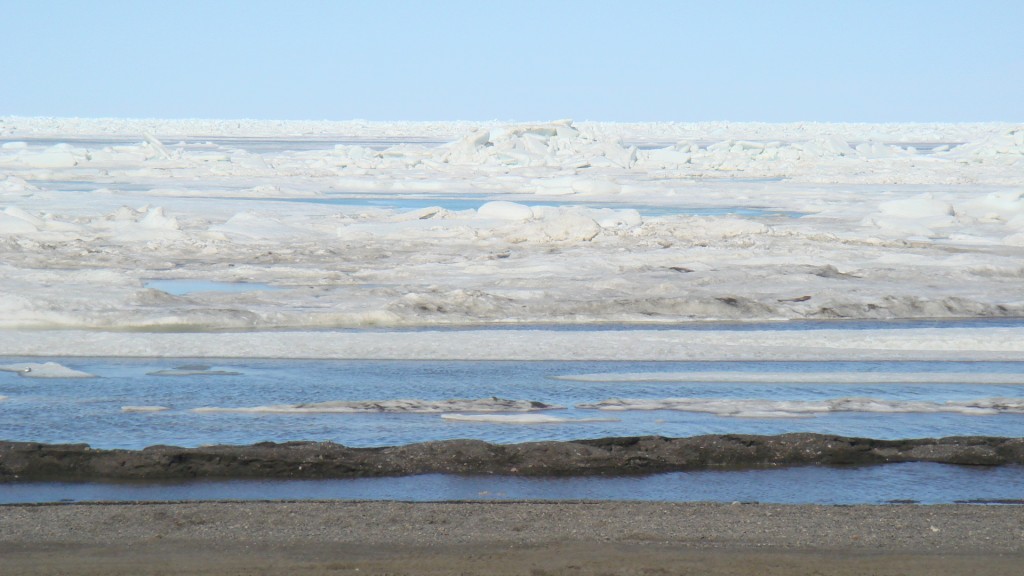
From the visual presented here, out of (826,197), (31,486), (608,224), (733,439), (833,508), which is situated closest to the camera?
(833,508)

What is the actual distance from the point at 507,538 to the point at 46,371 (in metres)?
5.40

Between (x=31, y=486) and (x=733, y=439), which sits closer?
(x=31, y=486)

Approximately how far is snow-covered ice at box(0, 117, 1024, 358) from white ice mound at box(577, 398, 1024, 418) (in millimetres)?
1832

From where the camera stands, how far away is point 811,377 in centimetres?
873

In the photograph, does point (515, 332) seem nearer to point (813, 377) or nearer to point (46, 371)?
point (813, 377)

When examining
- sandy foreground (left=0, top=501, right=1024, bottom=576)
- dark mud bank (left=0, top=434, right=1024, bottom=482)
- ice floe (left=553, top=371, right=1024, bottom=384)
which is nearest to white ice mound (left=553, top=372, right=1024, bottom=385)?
ice floe (left=553, top=371, right=1024, bottom=384)

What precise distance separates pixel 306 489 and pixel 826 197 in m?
23.9

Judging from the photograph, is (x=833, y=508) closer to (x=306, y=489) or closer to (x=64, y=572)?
(x=306, y=489)

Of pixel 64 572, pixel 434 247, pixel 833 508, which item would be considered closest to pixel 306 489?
pixel 64 572

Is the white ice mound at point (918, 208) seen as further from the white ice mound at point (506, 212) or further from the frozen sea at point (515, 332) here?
the white ice mound at point (506, 212)

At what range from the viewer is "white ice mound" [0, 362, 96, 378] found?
337 inches

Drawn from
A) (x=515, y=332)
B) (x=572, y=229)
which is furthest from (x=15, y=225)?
(x=515, y=332)

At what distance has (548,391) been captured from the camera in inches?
324

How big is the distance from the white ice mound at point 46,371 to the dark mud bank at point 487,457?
251cm
